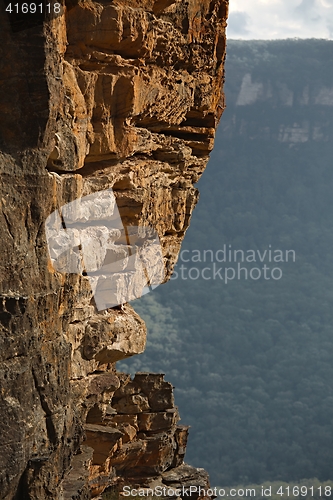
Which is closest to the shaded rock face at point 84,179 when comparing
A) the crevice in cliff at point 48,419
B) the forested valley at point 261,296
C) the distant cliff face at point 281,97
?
the crevice in cliff at point 48,419

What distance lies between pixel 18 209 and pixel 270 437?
75.2 m

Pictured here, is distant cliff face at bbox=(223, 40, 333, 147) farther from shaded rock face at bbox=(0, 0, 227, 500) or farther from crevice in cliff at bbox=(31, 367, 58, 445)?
crevice in cliff at bbox=(31, 367, 58, 445)

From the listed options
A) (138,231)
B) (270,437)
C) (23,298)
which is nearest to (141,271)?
(138,231)

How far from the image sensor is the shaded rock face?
791 centimetres

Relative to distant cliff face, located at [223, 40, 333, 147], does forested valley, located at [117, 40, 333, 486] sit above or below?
below

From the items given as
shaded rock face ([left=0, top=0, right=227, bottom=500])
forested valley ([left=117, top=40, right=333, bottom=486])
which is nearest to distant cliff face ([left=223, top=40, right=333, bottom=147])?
forested valley ([left=117, top=40, right=333, bottom=486])

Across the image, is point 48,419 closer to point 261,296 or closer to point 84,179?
point 84,179

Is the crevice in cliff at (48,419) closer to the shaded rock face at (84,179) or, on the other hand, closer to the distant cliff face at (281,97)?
the shaded rock face at (84,179)

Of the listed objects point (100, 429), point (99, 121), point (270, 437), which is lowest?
point (270, 437)

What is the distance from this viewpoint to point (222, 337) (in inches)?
3994

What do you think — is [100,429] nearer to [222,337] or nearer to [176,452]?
[176,452]

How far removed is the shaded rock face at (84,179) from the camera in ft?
26.0

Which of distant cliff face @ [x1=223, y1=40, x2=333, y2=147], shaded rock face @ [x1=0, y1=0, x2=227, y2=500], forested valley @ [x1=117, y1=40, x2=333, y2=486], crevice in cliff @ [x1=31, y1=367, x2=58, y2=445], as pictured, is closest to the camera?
shaded rock face @ [x1=0, y1=0, x2=227, y2=500]

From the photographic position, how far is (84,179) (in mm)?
10773
